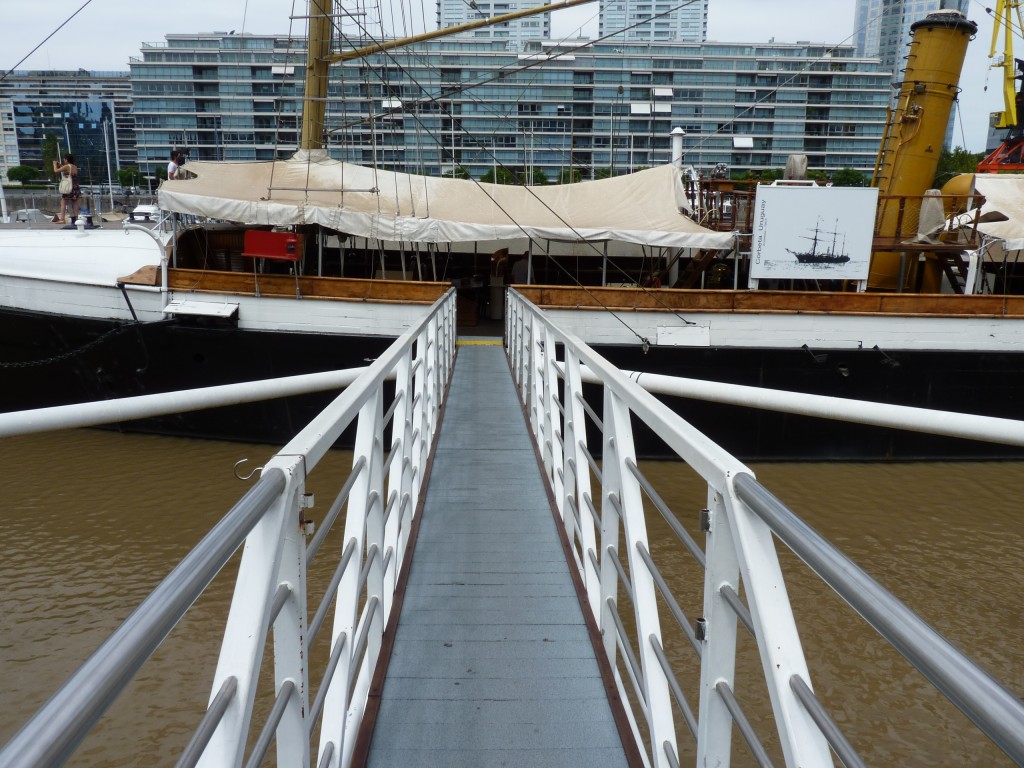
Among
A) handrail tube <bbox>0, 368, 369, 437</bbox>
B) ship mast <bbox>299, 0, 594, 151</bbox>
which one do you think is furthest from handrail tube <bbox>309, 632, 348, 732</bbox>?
ship mast <bbox>299, 0, 594, 151</bbox>

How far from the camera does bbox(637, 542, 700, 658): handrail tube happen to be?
1.72 metres

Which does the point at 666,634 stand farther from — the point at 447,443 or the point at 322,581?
the point at 322,581

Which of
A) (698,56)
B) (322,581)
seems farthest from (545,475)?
(698,56)

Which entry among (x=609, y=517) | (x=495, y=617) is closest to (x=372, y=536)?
(x=495, y=617)

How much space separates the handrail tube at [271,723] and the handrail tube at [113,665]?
37cm

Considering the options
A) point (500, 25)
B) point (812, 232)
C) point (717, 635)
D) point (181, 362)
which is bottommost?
point (181, 362)

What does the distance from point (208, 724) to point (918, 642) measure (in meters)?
0.90

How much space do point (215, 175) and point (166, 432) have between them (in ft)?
13.0

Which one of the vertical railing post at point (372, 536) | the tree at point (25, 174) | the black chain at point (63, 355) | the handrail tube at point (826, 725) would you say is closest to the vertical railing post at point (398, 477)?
the vertical railing post at point (372, 536)

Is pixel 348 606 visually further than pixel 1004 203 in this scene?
No

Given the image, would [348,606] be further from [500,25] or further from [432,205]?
[500,25]

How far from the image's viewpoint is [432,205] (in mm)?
10906

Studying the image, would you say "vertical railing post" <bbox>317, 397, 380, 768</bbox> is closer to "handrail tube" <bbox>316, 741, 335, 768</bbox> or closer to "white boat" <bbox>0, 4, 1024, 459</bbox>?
"handrail tube" <bbox>316, 741, 335, 768</bbox>

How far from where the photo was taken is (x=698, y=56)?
209ft
